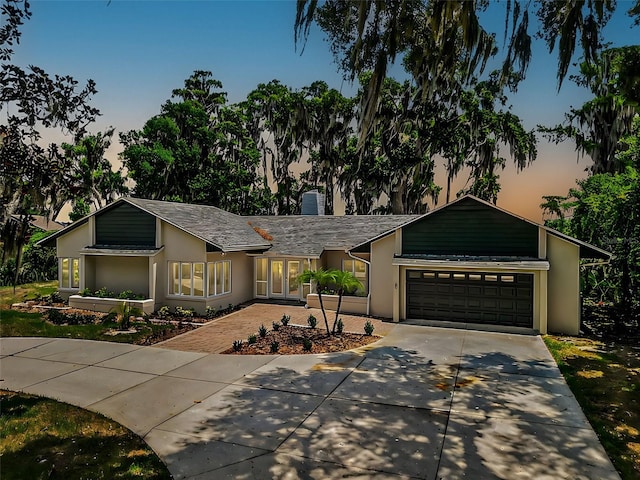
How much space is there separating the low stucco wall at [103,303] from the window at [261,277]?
17.6 ft

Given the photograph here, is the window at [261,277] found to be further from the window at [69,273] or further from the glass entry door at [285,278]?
the window at [69,273]

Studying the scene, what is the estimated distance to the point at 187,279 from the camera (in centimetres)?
1753

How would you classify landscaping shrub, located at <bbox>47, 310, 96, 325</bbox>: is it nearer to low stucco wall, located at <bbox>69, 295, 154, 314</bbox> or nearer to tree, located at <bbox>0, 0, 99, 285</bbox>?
low stucco wall, located at <bbox>69, 295, 154, 314</bbox>

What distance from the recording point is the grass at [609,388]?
617cm

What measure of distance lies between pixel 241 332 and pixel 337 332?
3393 mm

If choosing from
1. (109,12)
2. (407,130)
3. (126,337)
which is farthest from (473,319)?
(407,130)

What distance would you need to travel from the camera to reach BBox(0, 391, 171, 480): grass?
17.5 ft

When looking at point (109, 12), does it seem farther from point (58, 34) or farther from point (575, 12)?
point (575, 12)

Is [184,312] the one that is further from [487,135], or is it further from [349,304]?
[487,135]

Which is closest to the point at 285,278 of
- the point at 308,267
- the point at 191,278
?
the point at 308,267

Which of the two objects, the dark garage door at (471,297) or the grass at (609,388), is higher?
the dark garage door at (471,297)

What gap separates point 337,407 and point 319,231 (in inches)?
559

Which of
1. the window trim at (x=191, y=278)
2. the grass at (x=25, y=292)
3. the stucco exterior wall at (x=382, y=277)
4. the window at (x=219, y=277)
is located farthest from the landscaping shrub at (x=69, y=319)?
the stucco exterior wall at (x=382, y=277)

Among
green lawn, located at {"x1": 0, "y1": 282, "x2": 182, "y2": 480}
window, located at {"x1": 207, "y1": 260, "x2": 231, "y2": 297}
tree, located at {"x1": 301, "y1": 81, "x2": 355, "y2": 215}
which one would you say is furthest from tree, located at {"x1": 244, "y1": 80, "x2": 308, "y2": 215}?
green lawn, located at {"x1": 0, "y1": 282, "x2": 182, "y2": 480}
